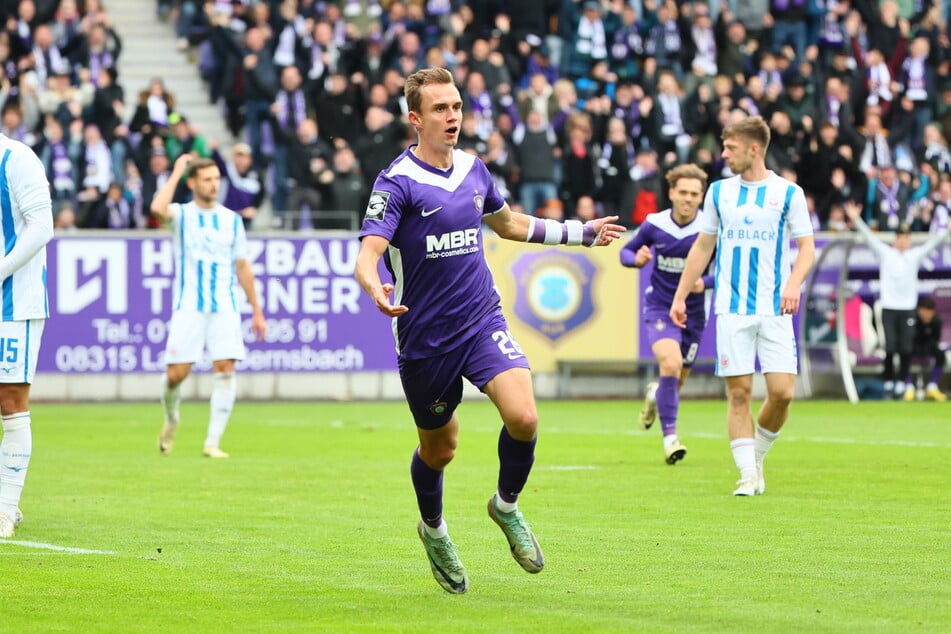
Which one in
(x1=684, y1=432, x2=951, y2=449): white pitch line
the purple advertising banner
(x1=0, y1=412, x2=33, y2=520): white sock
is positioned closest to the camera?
Result: (x1=0, y1=412, x2=33, y2=520): white sock

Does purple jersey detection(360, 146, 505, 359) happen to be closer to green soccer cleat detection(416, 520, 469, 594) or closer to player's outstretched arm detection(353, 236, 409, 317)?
player's outstretched arm detection(353, 236, 409, 317)

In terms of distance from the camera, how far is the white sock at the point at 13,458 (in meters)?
9.70

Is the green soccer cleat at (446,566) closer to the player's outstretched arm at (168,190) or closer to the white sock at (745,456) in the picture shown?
the white sock at (745,456)

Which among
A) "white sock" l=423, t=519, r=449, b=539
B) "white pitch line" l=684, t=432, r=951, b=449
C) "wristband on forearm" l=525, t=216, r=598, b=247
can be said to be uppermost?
"wristband on forearm" l=525, t=216, r=598, b=247

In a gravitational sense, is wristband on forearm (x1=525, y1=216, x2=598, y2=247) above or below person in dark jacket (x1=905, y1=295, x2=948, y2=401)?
above

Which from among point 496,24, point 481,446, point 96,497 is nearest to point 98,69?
point 496,24

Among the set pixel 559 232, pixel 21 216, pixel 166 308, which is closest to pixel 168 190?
pixel 21 216

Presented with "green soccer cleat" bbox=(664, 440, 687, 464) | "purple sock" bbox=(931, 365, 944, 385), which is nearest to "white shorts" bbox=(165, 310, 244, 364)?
"green soccer cleat" bbox=(664, 440, 687, 464)

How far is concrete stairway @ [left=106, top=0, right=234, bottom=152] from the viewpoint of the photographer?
28281 mm

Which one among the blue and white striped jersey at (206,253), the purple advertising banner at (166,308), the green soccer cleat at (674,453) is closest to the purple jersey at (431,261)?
the green soccer cleat at (674,453)

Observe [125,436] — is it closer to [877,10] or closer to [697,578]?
[697,578]

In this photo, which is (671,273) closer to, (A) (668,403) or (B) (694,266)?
(A) (668,403)

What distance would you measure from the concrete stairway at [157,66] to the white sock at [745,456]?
684 inches

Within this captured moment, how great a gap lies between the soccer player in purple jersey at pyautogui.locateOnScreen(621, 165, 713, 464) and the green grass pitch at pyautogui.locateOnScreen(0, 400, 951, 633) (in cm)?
82
